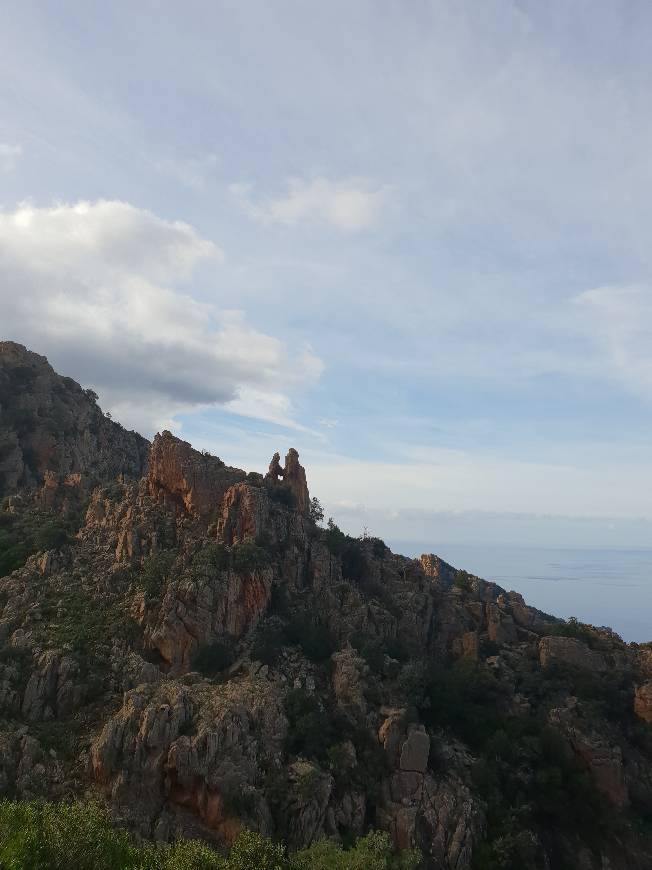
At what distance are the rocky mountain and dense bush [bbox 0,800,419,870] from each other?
9.41m

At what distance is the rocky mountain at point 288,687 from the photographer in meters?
38.7

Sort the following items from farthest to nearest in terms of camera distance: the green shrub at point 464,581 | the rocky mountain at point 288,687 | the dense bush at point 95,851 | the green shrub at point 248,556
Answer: the green shrub at point 464,581, the green shrub at point 248,556, the rocky mountain at point 288,687, the dense bush at point 95,851

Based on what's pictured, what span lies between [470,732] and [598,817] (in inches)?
399

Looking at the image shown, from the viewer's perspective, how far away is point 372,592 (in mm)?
61625

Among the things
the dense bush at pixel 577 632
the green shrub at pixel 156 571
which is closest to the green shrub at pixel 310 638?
the green shrub at pixel 156 571

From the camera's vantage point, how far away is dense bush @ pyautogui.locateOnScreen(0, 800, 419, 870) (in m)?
23.2

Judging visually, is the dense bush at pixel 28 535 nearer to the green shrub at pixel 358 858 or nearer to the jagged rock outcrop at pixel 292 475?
the jagged rock outcrop at pixel 292 475

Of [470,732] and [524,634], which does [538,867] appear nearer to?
[470,732]

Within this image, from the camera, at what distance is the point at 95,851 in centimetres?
2466

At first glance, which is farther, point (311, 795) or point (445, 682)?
point (445, 682)

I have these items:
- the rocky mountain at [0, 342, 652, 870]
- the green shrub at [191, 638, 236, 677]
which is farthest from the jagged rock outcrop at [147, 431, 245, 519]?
the green shrub at [191, 638, 236, 677]

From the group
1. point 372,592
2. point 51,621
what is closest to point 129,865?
point 51,621

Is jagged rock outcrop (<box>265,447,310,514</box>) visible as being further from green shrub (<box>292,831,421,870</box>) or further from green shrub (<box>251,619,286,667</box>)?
green shrub (<box>292,831,421,870</box>)

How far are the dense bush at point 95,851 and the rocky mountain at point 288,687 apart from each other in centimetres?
941
